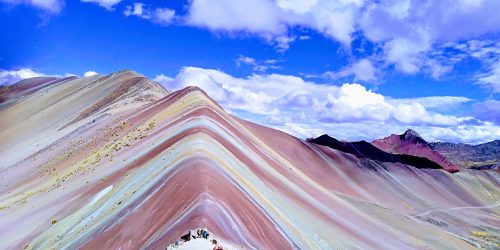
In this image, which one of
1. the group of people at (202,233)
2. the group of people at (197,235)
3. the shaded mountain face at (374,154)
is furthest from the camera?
the shaded mountain face at (374,154)

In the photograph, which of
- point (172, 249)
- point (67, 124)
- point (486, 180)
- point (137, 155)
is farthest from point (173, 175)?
point (486, 180)

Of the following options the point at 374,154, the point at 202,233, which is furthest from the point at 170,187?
the point at 374,154

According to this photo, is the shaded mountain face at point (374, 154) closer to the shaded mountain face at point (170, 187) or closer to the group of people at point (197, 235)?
the shaded mountain face at point (170, 187)

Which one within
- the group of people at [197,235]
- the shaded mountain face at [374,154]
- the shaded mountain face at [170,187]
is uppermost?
the shaded mountain face at [374,154]

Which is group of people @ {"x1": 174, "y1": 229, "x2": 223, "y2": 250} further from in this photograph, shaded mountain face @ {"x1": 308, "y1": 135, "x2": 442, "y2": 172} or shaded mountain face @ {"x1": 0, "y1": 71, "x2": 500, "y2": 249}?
shaded mountain face @ {"x1": 308, "y1": 135, "x2": 442, "y2": 172}

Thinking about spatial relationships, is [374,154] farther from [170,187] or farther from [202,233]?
[202,233]

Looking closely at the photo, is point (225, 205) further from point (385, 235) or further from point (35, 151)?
point (35, 151)

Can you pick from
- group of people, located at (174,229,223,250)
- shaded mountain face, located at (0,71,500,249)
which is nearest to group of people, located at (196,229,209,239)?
group of people, located at (174,229,223,250)

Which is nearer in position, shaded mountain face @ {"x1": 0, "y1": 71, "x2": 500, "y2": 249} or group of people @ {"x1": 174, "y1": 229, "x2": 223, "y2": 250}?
group of people @ {"x1": 174, "y1": 229, "x2": 223, "y2": 250}

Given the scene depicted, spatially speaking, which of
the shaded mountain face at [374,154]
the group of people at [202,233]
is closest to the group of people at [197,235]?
the group of people at [202,233]
